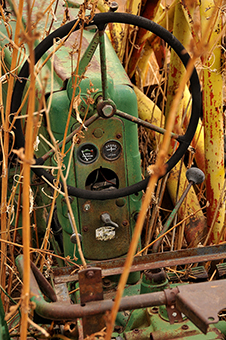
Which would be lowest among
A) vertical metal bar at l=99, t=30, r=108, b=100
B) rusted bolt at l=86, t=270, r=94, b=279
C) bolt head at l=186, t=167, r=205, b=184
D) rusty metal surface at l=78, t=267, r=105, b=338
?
rusty metal surface at l=78, t=267, r=105, b=338

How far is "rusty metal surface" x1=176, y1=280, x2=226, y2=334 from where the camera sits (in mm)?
1032

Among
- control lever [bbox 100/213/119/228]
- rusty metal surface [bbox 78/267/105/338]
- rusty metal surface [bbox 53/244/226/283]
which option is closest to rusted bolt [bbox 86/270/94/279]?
rusty metal surface [bbox 78/267/105/338]

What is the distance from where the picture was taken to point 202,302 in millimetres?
1093

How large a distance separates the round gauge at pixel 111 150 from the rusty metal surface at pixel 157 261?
47cm

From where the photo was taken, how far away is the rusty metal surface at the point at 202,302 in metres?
1.03

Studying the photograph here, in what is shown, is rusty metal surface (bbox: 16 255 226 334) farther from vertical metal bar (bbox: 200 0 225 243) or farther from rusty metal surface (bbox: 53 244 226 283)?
vertical metal bar (bbox: 200 0 225 243)

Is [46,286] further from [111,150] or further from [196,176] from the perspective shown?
[196,176]

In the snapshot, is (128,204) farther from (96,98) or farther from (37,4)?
(37,4)

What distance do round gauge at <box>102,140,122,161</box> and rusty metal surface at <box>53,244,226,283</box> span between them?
473 millimetres

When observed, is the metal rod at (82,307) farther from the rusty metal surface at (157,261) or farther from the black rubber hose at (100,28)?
the black rubber hose at (100,28)

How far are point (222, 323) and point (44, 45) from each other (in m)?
1.24

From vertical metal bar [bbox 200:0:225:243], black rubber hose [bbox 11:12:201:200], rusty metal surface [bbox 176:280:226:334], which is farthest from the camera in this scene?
vertical metal bar [bbox 200:0:225:243]

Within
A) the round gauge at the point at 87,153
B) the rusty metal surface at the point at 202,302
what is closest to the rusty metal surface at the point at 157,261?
the rusty metal surface at the point at 202,302

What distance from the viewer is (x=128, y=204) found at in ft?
6.13
